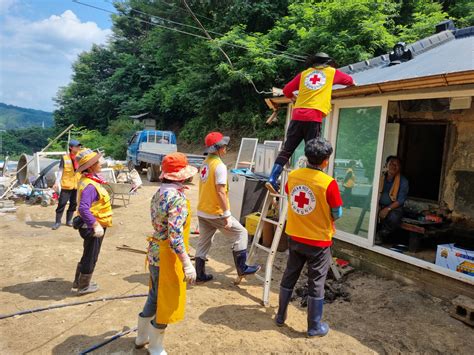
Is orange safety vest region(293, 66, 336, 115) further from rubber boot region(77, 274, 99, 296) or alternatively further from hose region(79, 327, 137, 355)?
rubber boot region(77, 274, 99, 296)

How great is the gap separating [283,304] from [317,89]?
7.66 ft

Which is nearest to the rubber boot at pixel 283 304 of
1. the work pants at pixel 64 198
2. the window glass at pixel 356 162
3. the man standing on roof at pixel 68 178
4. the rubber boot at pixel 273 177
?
the rubber boot at pixel 273 177

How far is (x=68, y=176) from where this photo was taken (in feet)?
23.2

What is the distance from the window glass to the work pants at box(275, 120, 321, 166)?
1491mm

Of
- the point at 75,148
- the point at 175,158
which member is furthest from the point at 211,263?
the point at 75,148

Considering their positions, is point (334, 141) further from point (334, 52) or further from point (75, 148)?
point (334, 52)

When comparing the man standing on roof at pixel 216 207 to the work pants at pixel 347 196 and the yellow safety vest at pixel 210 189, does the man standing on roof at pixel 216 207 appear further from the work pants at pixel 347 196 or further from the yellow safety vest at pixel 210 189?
the work pants at pixel 347 196

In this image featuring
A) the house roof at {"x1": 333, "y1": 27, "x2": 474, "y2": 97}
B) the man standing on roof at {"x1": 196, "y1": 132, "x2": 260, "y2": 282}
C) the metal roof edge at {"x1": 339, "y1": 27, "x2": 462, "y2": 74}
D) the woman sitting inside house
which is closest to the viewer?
the house roof at {"x1": 333, "y1": 27, "x2": 474, "y2": 97}

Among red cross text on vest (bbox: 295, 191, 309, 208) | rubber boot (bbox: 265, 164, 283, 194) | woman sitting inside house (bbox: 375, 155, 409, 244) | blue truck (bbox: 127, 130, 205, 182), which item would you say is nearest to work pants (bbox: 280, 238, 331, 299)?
red cross text on vest (bbox: 295, 191, 309, 208)

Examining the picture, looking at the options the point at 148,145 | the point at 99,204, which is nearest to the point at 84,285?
the point at 99,204

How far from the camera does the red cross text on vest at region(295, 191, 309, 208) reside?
3.36 metres

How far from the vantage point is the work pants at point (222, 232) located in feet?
14.6

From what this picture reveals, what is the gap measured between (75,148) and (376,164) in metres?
5.41

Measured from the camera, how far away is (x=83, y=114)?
33406 millimetres
